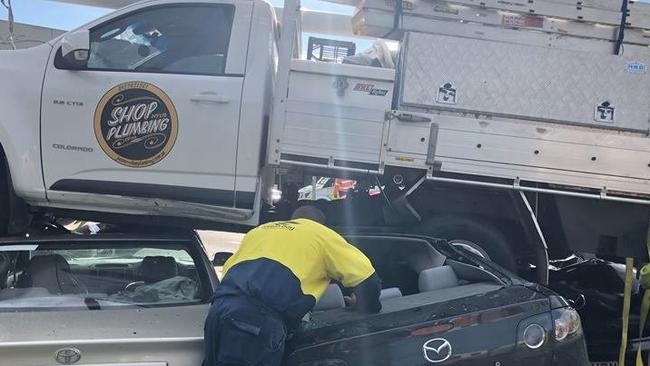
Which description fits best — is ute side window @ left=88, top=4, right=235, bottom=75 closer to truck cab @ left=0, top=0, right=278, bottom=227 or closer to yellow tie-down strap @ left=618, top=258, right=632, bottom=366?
truck cab @ left=0, top=0, right=278, bottom=227

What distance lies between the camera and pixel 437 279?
3311mm

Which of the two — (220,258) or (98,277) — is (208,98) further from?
(98,277)

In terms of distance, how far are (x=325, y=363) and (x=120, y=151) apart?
2.26 meters

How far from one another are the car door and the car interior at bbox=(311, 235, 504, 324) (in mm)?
1129

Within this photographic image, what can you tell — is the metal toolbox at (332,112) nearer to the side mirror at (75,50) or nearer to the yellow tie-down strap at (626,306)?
the side mirror at (75,50)

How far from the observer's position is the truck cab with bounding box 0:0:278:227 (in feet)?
13.4

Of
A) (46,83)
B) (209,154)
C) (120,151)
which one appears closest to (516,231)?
(209,154)

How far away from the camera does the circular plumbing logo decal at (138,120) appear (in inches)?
Answer: 161

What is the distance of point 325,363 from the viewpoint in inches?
104

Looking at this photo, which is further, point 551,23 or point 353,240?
point 551,23

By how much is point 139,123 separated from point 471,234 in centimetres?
252

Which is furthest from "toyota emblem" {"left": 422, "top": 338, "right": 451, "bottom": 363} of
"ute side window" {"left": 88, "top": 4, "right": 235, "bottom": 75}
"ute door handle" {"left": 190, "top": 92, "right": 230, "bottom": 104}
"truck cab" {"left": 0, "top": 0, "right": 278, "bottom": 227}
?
"ute side window" {"left": 88, "top": 4, "right": 235, "bottom": 75}

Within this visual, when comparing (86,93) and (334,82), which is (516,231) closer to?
(334,82)

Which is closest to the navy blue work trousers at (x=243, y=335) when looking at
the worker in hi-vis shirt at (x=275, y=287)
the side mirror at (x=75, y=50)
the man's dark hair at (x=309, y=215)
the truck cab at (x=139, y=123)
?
the worker in hi-vis shirt at (x=275, y=287)
